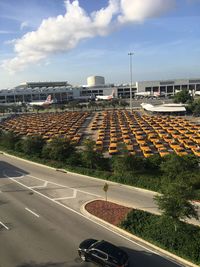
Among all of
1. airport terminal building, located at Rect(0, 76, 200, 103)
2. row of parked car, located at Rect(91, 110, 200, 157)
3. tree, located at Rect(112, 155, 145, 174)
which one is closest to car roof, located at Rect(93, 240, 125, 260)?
tree, located at Rect(112, 155, 145, 174)

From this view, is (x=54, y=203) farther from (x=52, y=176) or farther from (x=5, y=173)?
(x=5, y=173)

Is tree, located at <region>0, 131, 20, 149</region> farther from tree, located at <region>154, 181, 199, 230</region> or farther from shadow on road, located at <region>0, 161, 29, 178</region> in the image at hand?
tree, located at <region>154, 181, 199, 230</region>

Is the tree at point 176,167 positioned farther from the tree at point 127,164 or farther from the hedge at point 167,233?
the hedge at point 167,233

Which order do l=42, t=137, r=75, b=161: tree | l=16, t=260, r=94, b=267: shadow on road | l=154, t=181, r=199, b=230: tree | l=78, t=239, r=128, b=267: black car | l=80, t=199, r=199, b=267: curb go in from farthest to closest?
1. l=42, t=137, r=75, b=161: tree
2. l=154, t=181, r=199, b=230: tree
3. l=80, t=199, r=199, b=267: curb
4. l=16, t=260, r=94, b=267: shadow on road
5. l=78, t=239, r=128, b=267: black car

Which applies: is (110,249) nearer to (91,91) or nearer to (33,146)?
(33,146)

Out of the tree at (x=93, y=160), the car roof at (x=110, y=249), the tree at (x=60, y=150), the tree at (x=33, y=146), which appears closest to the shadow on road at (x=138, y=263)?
the car roof at (x=110, y=249)

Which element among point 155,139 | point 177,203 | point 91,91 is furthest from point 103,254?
point 91,91

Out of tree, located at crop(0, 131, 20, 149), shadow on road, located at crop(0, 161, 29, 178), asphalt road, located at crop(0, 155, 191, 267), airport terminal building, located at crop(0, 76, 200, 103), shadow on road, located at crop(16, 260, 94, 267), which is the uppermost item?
airport terminal building, located at crop(0, 76, 200, 103)
